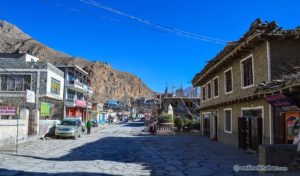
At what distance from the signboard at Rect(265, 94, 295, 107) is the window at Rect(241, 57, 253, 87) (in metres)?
3.72

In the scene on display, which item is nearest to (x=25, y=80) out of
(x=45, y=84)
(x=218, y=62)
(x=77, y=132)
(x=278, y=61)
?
(x=45, y=84)

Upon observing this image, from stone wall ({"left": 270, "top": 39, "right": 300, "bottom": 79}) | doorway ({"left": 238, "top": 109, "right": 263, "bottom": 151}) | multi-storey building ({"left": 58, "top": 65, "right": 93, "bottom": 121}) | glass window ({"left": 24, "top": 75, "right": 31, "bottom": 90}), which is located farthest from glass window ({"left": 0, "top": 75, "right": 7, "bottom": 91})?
stone wall ({"left": 270, "top": 39, "right": 300, "bottom": 79})

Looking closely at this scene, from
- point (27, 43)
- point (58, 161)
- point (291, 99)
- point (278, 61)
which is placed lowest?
point (58, 161)

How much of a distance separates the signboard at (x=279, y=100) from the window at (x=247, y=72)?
372cm

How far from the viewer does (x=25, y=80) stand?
133 ft

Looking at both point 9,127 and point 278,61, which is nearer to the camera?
point 278,61

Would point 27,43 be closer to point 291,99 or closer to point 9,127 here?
point 9,127

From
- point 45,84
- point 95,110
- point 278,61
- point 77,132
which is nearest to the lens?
point 278,61

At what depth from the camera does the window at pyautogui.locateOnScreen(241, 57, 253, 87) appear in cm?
1852

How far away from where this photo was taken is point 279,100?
539 inches

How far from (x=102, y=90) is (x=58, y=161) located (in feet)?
489

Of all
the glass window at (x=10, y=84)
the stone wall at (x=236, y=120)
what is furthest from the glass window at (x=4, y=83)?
the stone wall at (x=236, y=120)

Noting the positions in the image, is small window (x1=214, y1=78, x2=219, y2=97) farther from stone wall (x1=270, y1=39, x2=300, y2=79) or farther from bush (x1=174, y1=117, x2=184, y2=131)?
bush (x1=174, y1=117, x2=184, y2=131)

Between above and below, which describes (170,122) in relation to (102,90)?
below
